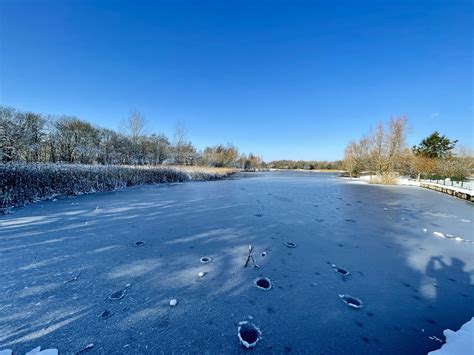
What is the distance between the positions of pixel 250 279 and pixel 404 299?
1448mm

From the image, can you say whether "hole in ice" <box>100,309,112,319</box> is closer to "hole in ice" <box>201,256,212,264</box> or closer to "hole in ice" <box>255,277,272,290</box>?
"hole in ice" <box>201,256,212,264</box>

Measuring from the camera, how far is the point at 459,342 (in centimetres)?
128

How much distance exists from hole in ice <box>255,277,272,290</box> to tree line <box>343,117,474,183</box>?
59.8 feet

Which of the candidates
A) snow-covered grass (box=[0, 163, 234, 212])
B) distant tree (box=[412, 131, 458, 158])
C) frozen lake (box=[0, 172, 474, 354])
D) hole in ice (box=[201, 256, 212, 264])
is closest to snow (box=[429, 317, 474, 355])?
frozen lake (box=[0, 172, 474, 354])

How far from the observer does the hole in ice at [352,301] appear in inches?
65.7

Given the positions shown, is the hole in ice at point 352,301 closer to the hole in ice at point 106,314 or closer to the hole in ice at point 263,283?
the hole in ice at point 263,283

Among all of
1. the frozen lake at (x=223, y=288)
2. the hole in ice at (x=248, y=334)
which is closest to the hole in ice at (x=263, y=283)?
the frozen lake at (x=223, y=288)

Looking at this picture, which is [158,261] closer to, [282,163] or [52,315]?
[52,315]

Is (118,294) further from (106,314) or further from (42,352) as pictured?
(42,352)

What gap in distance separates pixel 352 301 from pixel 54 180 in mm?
9325

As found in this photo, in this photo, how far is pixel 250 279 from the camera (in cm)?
204

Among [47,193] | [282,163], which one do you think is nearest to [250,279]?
[47,193]

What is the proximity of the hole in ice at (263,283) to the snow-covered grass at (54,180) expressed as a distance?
21.2ft

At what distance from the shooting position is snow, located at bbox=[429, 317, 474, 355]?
1.21 m
